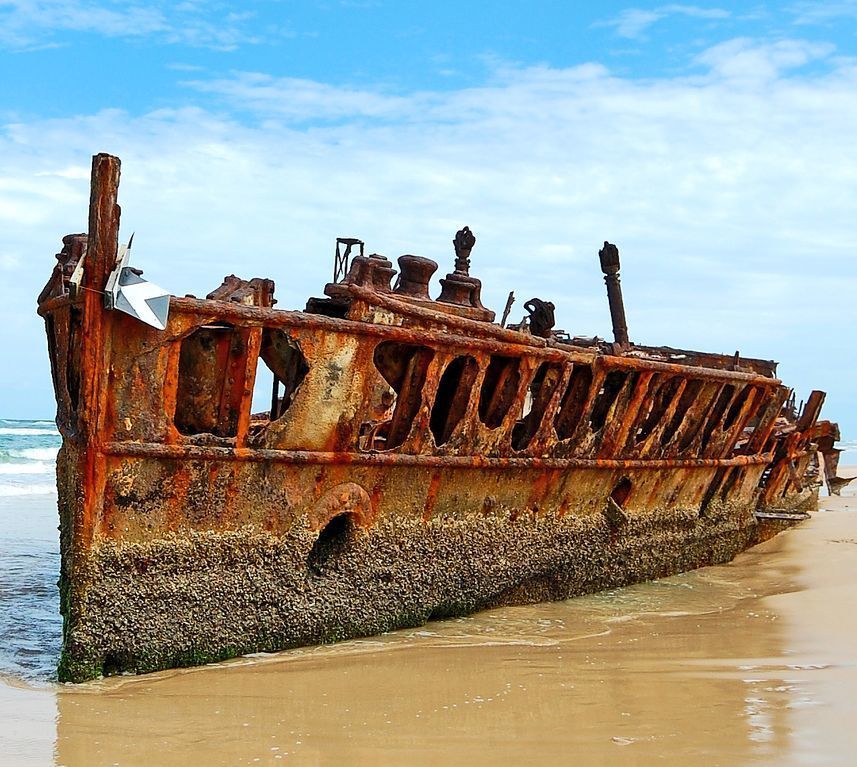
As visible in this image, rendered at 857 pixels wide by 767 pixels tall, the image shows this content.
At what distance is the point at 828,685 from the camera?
610 centimetres

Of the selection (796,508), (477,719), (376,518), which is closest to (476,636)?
(376,518)

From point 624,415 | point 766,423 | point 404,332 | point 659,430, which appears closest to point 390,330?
point 404,332

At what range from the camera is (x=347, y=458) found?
6.96 meters

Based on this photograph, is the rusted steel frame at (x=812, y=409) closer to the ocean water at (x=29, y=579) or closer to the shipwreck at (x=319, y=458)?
the shipwreck at (x=319, y=458)

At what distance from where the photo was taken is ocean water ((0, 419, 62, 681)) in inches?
275

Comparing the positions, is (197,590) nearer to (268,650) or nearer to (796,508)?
(268,650)

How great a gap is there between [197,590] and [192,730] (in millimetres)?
1319

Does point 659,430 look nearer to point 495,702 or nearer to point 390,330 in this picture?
point 390,330

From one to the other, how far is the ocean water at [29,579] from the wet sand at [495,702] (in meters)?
0.79

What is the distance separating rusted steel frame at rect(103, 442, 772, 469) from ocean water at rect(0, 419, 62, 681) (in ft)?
5.04

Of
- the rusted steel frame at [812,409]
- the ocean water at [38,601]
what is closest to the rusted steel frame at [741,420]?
the ocean water at [38,601]

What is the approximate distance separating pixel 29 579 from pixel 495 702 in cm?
663

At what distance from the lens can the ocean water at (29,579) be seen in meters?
6.99

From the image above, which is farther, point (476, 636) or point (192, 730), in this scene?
point (476, 636)
